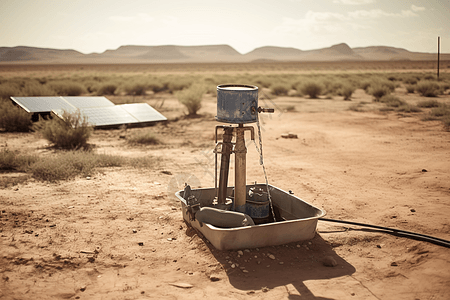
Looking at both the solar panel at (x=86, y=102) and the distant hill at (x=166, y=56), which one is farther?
the distant hill at (x=166, y=56)

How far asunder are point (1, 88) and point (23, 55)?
15237 centimetres

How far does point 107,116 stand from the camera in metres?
11.2

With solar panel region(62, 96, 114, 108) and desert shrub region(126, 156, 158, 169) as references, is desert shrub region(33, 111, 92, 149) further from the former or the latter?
solar panel region(62, 96, 114, 108)

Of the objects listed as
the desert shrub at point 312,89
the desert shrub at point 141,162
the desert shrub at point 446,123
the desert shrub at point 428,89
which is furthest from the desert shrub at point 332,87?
the desert shrub at point 141,162

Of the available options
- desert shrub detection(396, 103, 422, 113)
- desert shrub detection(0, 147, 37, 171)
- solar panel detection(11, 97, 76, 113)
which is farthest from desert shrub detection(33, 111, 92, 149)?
desert shrub detection(396, 103, 422, 113)

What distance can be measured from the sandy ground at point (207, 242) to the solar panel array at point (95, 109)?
4.61 m

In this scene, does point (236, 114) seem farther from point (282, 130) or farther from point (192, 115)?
point (192, 115)

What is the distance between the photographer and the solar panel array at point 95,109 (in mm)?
10820

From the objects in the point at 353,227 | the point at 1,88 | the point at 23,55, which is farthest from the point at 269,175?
the point at 23,55

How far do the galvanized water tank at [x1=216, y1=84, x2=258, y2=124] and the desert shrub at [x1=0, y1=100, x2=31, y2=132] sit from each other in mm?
9186

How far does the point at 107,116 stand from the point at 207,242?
8838 mm

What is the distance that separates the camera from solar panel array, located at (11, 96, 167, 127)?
426 inches

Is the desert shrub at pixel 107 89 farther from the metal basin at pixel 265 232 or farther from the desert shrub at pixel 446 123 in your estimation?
the metal basin at pixel 265 232

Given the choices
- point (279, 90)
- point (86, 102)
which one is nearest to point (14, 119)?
point (86, 102)
